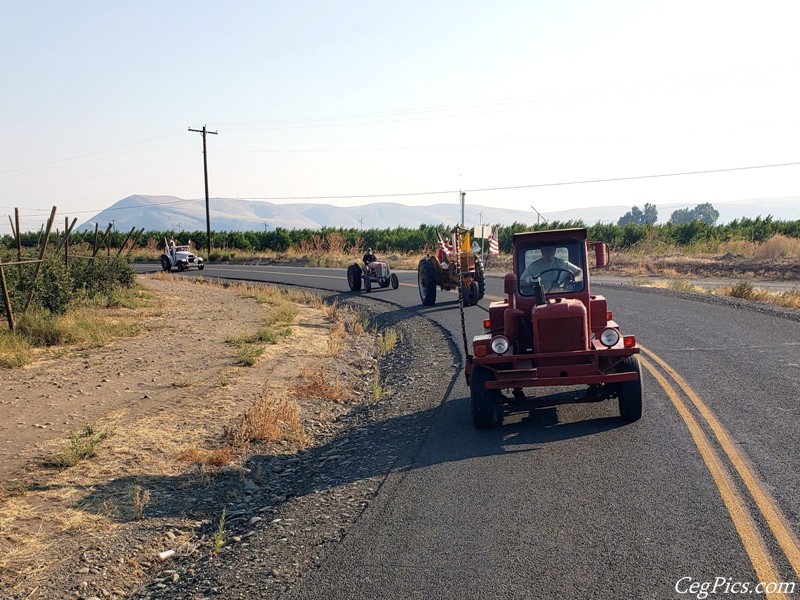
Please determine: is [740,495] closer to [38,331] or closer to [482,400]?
[482,400]

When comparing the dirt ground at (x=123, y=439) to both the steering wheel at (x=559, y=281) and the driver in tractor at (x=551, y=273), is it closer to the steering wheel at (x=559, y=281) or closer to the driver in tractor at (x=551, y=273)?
the driver in tractor at (x=551, y=273)

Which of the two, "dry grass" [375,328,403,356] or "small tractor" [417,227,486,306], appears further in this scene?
"small tractor" [417,227,486,306]

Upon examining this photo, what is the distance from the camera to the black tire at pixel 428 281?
23.9m

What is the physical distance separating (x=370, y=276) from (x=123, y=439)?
19.6 metres

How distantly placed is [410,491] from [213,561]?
1.83 metres

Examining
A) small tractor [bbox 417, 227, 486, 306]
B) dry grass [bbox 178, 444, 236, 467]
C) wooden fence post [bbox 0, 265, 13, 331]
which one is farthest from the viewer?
small tractor [bbox 417, 227, 486, 306]

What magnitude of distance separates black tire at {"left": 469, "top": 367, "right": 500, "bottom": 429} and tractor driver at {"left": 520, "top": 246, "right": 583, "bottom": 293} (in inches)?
60.4

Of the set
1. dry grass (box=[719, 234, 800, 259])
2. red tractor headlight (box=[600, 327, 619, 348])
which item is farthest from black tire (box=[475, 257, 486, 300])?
dry grass (box=[719, 234, 800, 259])

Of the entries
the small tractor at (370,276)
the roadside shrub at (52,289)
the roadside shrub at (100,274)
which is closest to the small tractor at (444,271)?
the small tractor at (370,276)

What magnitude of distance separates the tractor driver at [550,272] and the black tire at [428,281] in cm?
1365

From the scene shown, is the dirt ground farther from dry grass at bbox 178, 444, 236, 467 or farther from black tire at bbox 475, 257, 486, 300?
black tire at bbox 475, 257, 486, 300

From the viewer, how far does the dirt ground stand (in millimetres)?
6707

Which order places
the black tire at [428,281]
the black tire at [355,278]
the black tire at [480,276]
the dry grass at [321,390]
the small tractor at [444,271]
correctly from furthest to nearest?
the black tire at [355,278] → the black tire at [428,281] → the small tractor at [444,271] → the black tire at [480,276] → the dry grass at [321,390]

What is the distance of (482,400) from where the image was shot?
9.05 metres
